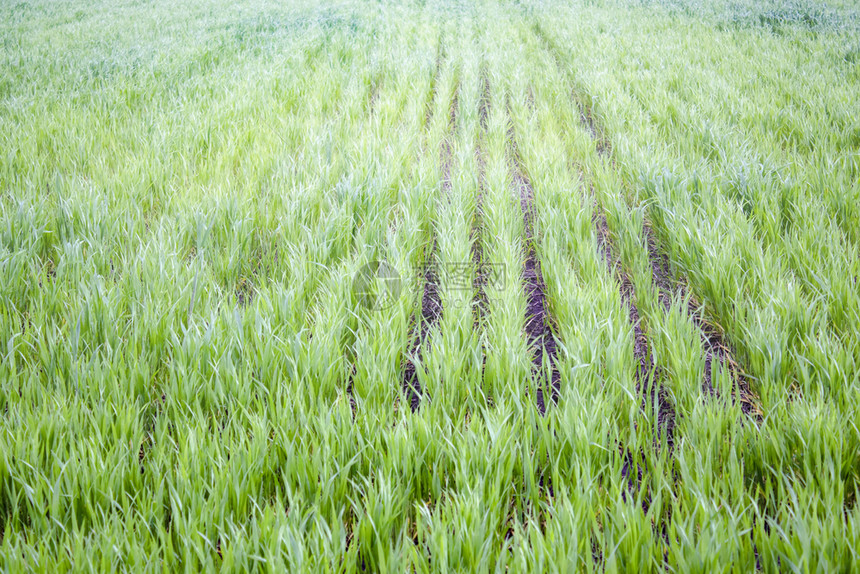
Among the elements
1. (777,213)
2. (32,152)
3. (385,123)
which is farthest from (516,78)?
(32,152)

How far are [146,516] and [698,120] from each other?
3.93 m

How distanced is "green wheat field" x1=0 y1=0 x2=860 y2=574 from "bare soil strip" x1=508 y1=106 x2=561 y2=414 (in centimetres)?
2

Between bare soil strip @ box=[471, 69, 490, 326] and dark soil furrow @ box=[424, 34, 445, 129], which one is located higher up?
dark soil furrow @ box=[424, 34, 445, 129]

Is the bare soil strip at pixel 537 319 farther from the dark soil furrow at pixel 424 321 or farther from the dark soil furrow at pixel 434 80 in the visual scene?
the dark soil furrow at pixel 434 80

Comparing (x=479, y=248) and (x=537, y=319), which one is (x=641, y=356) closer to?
(x=537, y=319)

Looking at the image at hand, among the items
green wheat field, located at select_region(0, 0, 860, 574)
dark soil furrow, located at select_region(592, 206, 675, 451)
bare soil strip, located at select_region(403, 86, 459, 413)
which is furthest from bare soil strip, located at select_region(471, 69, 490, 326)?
dark soil furrow, located at select_region(592, 206, 675, 451)

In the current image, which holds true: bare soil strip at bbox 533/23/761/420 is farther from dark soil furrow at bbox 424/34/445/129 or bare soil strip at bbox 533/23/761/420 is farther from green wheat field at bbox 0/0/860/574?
→ dark soil furrow at bbox 424/34/445/129

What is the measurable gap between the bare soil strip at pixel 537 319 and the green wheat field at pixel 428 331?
0.02m

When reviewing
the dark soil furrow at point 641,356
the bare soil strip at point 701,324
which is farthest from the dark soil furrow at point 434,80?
the dark soil furrow at point 641,356

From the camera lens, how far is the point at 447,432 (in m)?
1.08

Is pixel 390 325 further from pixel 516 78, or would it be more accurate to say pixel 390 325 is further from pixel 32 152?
pixel 516 78

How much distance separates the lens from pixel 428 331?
1524mm

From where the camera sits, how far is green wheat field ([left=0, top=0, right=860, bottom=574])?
0.86m

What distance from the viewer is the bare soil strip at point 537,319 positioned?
1.46 metres
